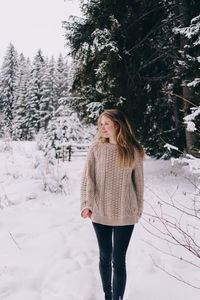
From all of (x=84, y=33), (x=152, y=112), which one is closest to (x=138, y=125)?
(x=152, y=112)

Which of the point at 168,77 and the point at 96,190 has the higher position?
the point at 168,77

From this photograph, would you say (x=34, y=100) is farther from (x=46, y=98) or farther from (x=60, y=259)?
(x=60, y=259)

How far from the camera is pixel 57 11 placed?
632 centimetres

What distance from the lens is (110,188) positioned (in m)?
2.03

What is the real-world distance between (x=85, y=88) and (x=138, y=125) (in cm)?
244

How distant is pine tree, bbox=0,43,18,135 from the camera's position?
3616cm

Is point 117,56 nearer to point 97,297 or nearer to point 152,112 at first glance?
point 152,112

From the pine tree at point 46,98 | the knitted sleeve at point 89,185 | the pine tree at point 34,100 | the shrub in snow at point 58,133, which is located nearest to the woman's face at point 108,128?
the knitted sleeve at point 89,185

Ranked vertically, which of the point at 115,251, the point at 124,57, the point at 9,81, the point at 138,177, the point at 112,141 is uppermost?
the point at 9,81

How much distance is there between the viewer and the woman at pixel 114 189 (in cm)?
199

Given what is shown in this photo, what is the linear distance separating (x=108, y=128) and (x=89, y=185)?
1.95 ft

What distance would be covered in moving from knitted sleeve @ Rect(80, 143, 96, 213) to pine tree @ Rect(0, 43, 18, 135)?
37.4 meters

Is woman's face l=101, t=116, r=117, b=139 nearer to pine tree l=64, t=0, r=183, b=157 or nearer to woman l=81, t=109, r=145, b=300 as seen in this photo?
woman l=81, t=109, r=145, b=300

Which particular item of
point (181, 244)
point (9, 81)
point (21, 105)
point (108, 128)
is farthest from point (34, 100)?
point (181, 244)
